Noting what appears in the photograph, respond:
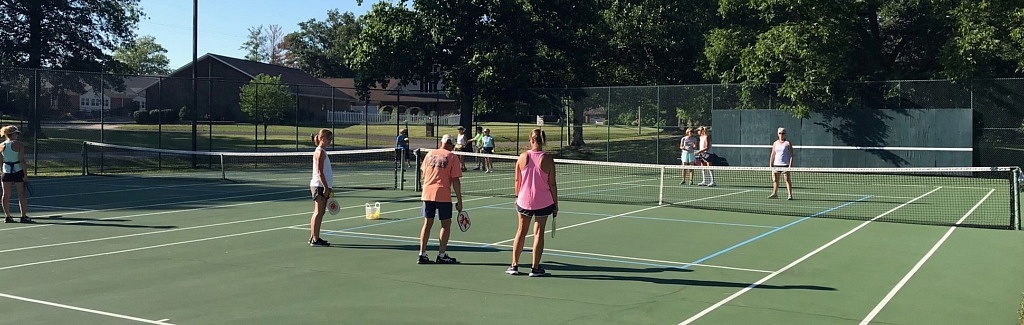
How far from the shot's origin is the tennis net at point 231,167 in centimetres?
2626

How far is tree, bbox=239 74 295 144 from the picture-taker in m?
38.6

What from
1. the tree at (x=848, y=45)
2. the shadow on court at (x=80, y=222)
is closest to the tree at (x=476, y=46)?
the tree at (x=848, y=45)

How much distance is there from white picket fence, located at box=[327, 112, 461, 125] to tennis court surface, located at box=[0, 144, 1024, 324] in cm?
2266

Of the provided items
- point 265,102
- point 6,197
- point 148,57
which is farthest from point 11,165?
point 148,57

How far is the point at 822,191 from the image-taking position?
22.5m

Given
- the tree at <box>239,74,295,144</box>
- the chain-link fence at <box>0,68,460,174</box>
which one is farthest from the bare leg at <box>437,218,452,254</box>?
the tree at <box>239,74,295,144</box>

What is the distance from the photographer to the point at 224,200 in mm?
19266

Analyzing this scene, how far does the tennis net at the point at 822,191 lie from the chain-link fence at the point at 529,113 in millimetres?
2102

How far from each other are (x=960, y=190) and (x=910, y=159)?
5525 mm

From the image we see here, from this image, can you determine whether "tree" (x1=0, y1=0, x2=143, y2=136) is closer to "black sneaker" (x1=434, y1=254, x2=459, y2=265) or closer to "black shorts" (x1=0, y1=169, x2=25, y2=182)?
"black shorts" (x1=0, y1=169, x2=25, y2=182)

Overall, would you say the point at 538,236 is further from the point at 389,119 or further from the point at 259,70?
the point at 259,70

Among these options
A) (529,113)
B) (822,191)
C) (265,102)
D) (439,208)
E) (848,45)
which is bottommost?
(822,191)

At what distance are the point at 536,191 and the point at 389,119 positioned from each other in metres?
43.8

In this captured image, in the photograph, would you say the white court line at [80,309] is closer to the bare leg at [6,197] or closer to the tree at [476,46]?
the bare leg at [6,197]
